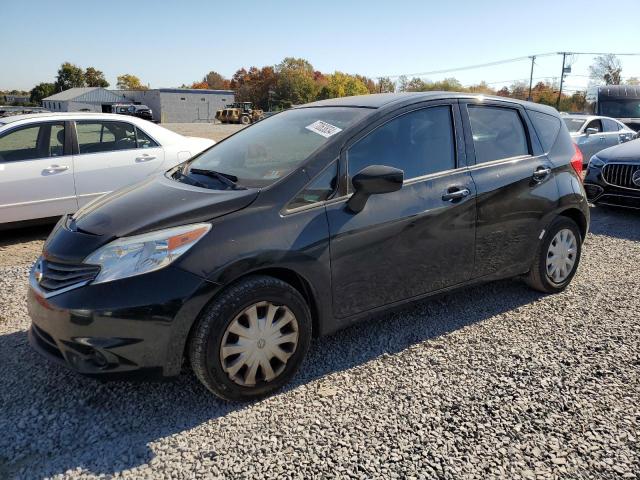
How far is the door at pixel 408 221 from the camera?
3084 mm

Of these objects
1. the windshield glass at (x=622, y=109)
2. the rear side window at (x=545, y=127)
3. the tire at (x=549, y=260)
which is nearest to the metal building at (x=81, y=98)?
the windshield glass at (x=622, y=109)

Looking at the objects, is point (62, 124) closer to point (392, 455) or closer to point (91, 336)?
point (91, 336)

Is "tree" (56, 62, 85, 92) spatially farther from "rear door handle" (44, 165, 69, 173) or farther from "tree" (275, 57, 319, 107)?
"rear door handle" (44, 165, 69, 173)

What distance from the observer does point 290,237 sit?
2836 millimetres

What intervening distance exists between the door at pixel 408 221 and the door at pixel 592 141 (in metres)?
9.98

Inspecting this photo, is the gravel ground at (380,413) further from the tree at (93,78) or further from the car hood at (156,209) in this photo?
the tree at (93,78)

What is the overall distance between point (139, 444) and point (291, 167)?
171 centimetres

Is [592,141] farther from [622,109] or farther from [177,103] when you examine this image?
[177,103]

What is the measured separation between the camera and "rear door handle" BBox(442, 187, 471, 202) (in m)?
3.48

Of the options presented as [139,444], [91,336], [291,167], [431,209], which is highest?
[291,167]

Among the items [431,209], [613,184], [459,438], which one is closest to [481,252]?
[431,209]

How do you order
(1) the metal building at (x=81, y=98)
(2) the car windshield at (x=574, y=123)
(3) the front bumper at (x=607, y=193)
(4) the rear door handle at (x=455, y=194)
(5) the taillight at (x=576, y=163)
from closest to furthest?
(4) the rear door handle at (x=455, y=194) → (5) the taillight at (x=576, y=163) → (3) the front bumper at (x=607, y=193) → (2) the car windshield at (x=574, y=123) → (1) the metal building at (x=81, y=98)

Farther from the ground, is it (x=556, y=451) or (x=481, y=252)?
(x=481, y=252)

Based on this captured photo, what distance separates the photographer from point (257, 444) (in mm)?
2512
